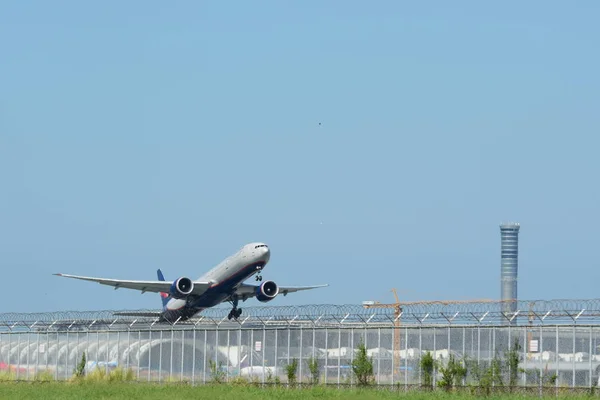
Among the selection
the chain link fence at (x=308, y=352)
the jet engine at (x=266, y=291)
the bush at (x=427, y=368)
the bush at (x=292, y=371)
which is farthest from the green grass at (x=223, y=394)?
the jet engine at (x=266, y=291)

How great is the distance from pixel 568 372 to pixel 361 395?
28.7 feet

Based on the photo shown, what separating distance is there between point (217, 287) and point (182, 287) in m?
2.34

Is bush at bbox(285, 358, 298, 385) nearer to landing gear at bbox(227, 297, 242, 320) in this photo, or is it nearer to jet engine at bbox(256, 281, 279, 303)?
landing gear at bbox(227, 297, 242, 320)

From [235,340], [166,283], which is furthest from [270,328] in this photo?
[166,283]

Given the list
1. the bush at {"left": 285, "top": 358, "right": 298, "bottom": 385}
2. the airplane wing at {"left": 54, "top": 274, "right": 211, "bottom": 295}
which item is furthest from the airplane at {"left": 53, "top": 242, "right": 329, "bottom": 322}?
the bush at {"left": 285, "top": 358, "right": 298, "bottom": 385}

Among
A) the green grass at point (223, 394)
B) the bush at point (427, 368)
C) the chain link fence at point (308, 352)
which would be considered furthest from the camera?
the bush at point (427, 368)

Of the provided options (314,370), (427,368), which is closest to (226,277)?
(314,370)

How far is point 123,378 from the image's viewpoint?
194 ft

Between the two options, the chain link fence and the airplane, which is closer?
the chain link fence

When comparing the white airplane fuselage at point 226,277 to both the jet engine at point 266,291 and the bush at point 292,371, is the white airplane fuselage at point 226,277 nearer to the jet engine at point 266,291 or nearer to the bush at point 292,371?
the jet engine at point 266,291

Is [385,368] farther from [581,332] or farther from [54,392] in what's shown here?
[54,392]

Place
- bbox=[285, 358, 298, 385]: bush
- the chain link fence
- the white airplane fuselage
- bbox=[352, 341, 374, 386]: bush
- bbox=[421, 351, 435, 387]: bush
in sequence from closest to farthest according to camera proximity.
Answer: the chain link fence < bbox=[421, 351, 435, 387]: bush < bbox=[352, 341, 374, 386]: bush < bbox=[285, 358, 298, 385]: bush < the white airplane fuselage

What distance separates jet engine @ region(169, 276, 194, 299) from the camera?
78.4m

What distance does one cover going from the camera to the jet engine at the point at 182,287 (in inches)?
3088
